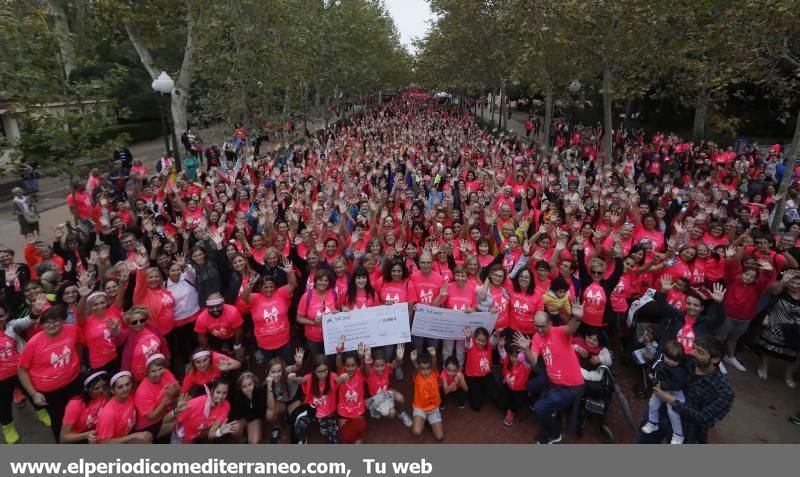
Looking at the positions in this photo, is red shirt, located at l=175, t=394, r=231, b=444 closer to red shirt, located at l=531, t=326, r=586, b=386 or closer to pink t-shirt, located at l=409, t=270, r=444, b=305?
pink t-shirt, located at l=409, t=270, r=444, b=305

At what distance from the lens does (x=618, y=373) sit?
19.4 feet

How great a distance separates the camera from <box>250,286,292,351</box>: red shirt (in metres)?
5.09

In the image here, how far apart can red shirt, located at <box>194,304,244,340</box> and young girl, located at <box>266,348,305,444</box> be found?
681mm

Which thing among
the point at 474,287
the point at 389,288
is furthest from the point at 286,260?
the point at 474,287

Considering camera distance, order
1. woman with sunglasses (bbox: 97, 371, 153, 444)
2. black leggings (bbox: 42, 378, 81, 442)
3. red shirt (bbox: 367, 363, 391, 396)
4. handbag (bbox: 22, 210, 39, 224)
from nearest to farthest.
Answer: woman with sunglasses (bbox: 97, 371, 153, 444) → black leggings (bbox: 42, 378, 81, 442) → red shirt (bbox: 367, 363, 391, 396) → handbag (bbox: 22, 210, 39, 224)

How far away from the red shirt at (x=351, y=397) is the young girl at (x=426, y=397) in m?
0.62

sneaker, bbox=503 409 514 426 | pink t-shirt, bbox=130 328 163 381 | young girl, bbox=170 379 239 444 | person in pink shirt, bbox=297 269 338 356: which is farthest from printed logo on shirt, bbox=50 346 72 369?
sneaker, bbox=503 409 514 426

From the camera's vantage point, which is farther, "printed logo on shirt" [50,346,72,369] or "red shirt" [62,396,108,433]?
"printed logo on shirt" [50,346,72,369]

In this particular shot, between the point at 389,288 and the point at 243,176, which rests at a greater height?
the point at 243,176

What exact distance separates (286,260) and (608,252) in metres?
4.40

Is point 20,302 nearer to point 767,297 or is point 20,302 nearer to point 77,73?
point 767,297

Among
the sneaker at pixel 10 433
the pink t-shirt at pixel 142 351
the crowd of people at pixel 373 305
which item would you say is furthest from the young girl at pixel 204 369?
the sneaker at pixel 10 433

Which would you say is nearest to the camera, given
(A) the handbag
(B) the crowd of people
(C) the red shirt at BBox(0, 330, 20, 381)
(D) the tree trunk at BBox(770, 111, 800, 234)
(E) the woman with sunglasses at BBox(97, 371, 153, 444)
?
(E) the woman with sunglasses at BBox(97, 371, 153, 444)

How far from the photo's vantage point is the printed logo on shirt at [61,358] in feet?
13.8
